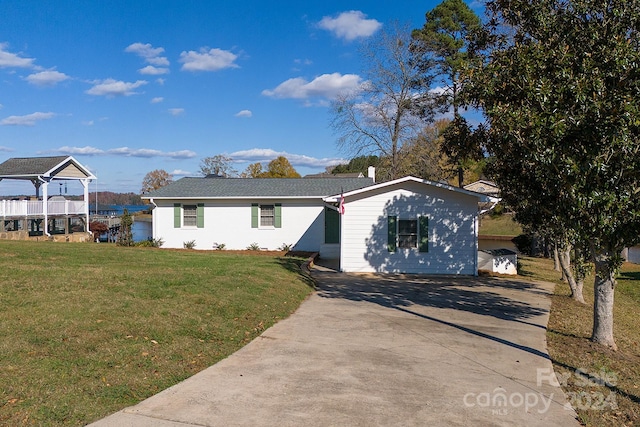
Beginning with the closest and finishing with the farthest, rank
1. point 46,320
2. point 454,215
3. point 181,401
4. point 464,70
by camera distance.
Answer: point 181,401
point 46,320
point 464,70
point 454,215

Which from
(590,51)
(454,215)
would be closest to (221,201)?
(454,215)

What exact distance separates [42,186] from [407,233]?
69.3 feet

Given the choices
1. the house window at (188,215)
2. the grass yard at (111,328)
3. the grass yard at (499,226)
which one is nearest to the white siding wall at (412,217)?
the grass yard at (111,328)

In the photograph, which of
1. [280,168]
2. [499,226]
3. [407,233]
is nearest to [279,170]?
[280,168]

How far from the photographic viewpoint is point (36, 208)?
2652 cm

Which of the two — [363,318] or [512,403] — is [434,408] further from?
[363,318]

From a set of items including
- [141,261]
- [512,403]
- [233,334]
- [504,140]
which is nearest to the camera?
[512,403]

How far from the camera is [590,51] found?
7988mm

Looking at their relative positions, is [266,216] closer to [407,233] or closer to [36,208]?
[407,233]

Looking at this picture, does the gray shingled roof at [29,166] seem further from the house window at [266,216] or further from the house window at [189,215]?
the house window at [266,216]

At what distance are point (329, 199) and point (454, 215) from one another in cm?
427

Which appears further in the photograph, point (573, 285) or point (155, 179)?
point (155, 179)

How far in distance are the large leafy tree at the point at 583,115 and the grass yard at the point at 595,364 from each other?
2.05 ft

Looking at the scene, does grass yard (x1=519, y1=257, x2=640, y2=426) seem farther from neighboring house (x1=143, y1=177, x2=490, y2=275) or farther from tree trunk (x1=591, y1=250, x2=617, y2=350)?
neighboring house (x1=143, y1=177, x2=490, y2=275)
